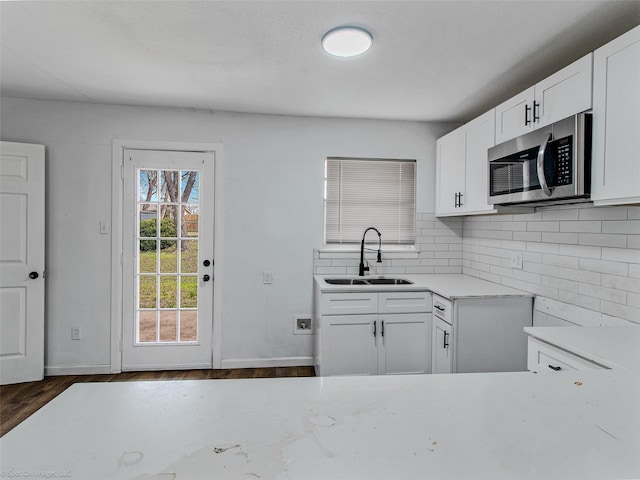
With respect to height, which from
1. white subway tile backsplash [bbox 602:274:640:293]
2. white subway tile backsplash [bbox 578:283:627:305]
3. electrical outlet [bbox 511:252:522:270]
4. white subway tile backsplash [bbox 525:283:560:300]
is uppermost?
electrical outlet [bbox 511:252:522:270]

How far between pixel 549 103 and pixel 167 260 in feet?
10.4

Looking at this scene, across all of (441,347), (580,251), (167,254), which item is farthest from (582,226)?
(167,254)

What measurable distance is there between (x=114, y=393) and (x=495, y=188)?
2464 mm

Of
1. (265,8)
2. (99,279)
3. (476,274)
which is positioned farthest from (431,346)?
(99,279)

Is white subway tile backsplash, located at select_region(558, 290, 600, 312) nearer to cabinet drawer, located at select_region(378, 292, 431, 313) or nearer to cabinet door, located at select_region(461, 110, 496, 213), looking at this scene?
cabinet door, located at select_region(461, 110, 496, 213)

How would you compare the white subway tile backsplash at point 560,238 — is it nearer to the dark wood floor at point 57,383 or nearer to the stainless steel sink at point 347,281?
the stainless steel sink at point 347,281

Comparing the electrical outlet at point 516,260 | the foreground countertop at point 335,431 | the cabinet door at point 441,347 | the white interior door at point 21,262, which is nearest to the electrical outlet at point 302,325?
the cabinet door at point 441,347

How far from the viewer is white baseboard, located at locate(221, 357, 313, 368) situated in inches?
132

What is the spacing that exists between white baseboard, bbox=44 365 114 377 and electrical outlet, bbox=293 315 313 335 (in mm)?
1727

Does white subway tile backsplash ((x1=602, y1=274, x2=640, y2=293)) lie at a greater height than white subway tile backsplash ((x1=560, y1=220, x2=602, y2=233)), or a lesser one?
lesser

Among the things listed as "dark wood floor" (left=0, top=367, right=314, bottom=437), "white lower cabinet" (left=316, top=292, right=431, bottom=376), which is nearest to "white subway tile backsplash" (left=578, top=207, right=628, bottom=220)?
"white lower cabinet" (left=316, top=292, right=431, bottom=376)

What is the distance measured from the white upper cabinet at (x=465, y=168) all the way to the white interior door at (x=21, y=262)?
3.58m

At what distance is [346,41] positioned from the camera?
6.54ft

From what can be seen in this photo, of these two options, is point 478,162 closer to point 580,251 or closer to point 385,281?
point 580,251
